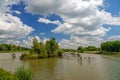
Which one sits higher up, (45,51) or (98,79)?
(45,51)

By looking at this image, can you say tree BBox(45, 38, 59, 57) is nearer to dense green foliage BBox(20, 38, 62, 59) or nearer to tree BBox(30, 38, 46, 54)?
dense green foliage BBox(20, 38, 62, 59)

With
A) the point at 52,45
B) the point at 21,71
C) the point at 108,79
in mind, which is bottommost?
the point at 108,79

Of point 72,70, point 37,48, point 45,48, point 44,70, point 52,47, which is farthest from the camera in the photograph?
point 52,47

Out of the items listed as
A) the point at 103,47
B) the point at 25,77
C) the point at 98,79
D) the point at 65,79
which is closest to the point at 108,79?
the point at 98,79

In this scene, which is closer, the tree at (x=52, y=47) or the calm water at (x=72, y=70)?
the calm water at (x=72, y=70)

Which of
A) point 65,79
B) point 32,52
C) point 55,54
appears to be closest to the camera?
point 65,79

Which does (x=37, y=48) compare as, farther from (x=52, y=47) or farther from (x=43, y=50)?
(x=52, y=47)

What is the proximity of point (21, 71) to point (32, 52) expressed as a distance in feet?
249

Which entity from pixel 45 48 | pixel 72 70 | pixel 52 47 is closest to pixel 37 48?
pixel 45 48

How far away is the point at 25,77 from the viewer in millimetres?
24406

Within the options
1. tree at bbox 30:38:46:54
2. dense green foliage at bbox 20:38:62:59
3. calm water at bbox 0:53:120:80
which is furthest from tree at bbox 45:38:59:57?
calm water at bbox 0:53:120:80

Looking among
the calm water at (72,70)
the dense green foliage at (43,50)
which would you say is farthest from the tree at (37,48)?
the calm water at (72,70)

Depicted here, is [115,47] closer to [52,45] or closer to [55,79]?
[52,45]

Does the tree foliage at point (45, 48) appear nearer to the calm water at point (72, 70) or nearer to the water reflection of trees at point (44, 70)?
the calm water at point (72, 70)
